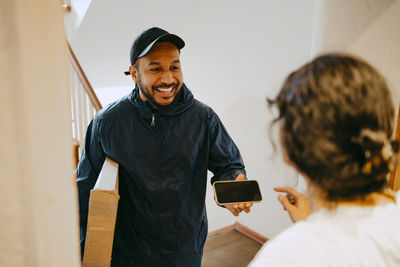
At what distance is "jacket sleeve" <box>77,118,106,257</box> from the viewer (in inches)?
46.3

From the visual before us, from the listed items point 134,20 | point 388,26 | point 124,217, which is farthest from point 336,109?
point 134,20

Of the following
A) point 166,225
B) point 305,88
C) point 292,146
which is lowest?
point 166,225

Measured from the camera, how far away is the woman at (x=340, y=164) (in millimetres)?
440

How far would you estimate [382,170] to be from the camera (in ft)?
1.70

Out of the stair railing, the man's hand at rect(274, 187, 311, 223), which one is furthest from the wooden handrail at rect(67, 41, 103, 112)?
the man's hand at rect(274, 187, 311, 223)

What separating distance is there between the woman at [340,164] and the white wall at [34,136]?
0.33 m

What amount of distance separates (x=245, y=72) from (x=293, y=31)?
20.2 inches

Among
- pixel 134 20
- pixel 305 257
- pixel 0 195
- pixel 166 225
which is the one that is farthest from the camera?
pixel 134 20

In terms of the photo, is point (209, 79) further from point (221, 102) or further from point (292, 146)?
point (292, 146)

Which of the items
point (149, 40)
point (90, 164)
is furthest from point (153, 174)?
point (149, 40)

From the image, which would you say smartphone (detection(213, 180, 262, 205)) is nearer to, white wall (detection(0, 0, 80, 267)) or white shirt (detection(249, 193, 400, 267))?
white shirt (detection(249, 193, 400, 267))

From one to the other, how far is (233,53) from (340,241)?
86.1 inches

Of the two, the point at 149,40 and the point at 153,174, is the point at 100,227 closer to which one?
the point at 153,174

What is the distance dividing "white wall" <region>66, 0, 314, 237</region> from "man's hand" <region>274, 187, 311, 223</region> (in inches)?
52.9
